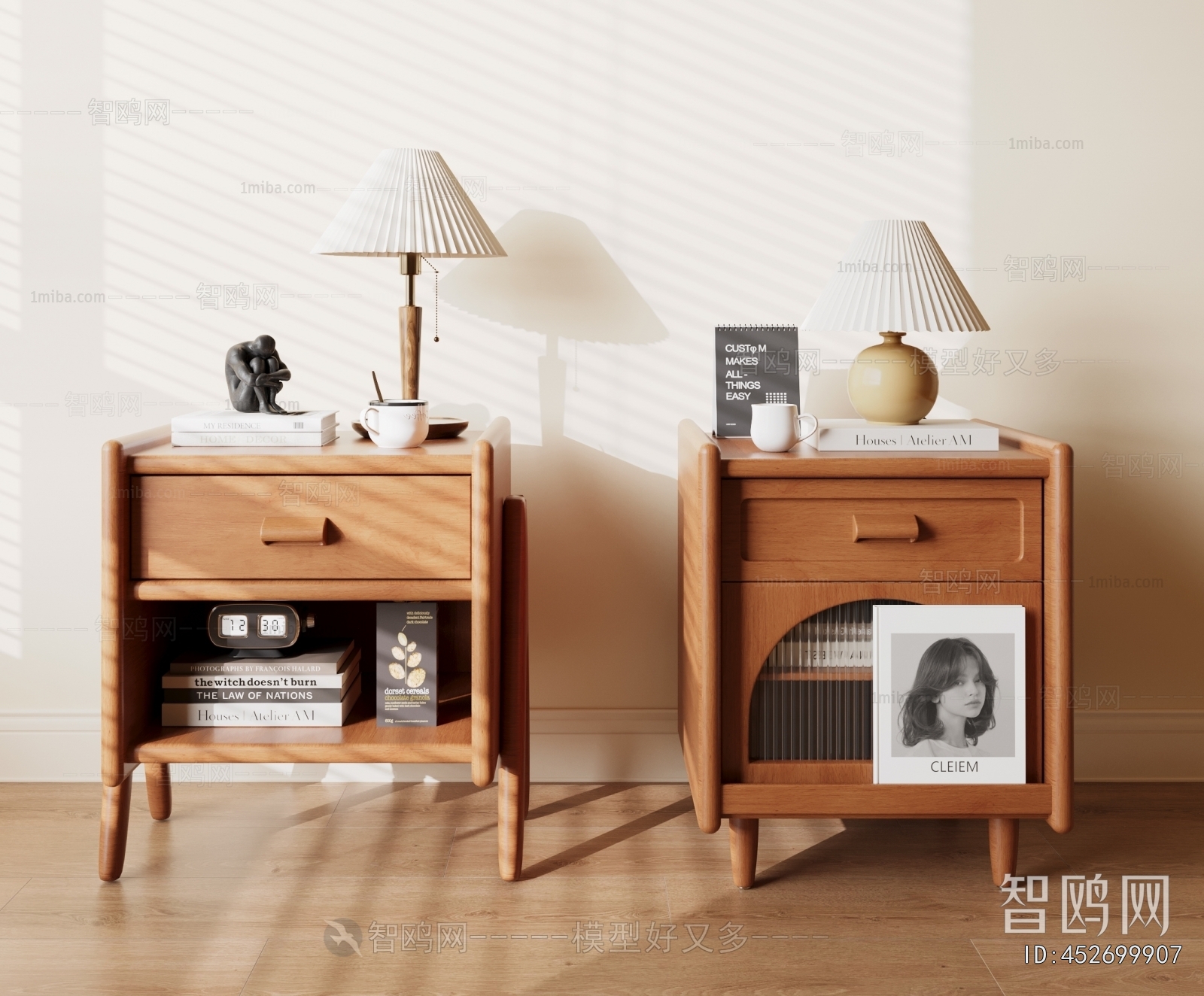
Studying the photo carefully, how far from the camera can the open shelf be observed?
1.69 meters

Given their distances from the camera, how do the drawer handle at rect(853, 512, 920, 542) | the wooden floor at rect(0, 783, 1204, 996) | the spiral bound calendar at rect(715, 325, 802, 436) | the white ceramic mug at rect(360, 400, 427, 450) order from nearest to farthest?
the wooden floor at rect(0, 783, 1204, 996)
the drawer handle at rect(853, 512, 920, 542)
the white ceramic mug at rect(360, 400, 427, 450)
the spiral bound calendar at rect(715, 325, 802, 436)

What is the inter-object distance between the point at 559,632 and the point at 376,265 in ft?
2.67

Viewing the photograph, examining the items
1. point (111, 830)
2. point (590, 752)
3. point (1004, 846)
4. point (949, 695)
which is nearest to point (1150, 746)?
point (1004, 846)

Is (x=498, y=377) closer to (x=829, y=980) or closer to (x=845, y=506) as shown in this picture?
(x=845, y=506)

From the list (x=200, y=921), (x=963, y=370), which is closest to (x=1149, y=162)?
(x=963, y=370)

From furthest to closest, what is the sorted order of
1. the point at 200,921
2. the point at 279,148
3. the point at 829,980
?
the point at 279,148
the point at 200,921
the point at 829,980

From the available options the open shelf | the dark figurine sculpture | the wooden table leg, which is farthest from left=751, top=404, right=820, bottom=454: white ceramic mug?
the dark figurine sculpture

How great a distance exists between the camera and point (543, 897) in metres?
1.70

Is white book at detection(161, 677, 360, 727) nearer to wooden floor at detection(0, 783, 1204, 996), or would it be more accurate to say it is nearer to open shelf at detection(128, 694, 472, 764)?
open shelf at detection(128, 694, 472, 764)

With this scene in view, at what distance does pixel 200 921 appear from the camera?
5.28 feet

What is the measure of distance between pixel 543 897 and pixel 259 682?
0.58m

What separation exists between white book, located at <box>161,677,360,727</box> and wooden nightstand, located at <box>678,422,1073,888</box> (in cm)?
62

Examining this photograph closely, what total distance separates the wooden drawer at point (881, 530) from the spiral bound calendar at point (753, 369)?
0.29m

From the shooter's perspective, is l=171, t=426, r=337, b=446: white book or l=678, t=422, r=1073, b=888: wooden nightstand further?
l=171, t=426, r=337, b=446: white book
